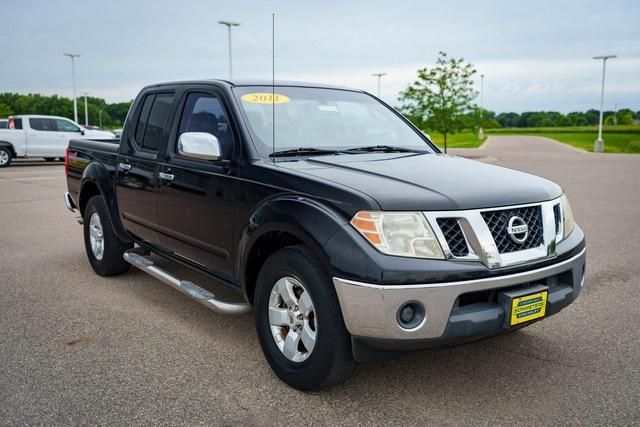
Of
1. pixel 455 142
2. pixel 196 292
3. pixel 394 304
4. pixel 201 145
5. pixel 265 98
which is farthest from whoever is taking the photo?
pixel 455 142

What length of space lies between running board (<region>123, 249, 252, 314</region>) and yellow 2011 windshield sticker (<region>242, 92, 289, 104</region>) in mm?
1325

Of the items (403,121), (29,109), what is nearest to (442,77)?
(403,121)

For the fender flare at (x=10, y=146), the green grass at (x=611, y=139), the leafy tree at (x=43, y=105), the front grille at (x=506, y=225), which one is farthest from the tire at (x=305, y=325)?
the leafy tree at (x=43, y=105)

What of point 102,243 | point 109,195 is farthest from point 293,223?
point 102,243

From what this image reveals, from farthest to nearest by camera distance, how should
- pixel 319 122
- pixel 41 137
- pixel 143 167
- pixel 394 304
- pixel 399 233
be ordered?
pixel 41 137 < pixel 143 167 < pixel 319 122 < pixel 399 233 < pixel 394 304

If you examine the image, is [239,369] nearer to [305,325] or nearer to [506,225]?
[305,325]

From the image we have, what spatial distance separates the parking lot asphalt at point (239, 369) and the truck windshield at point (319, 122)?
1.40 m

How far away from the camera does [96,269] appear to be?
5844mm

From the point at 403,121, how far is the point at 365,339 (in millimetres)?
2517

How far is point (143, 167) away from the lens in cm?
482

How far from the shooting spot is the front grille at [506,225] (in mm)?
3062

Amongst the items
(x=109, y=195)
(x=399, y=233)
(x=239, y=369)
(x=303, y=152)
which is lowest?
(x=239, y=369)

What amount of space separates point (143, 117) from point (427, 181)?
2.84 metres

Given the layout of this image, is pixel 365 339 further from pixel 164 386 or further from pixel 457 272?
pixel 164 386
